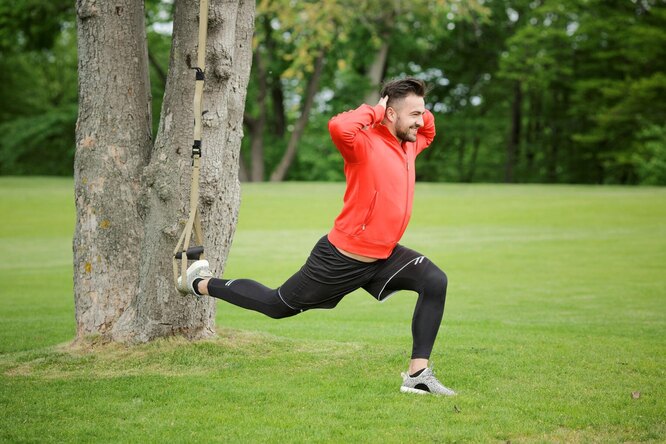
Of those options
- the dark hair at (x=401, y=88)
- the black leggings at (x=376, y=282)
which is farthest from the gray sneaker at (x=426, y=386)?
the dark hair at (x=401, y=88)

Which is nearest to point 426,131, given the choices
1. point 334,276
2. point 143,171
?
point 334,276

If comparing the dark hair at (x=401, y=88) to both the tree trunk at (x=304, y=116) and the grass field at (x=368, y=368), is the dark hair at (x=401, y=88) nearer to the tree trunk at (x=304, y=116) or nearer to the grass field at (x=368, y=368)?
the grass field at (x=368, y=368)

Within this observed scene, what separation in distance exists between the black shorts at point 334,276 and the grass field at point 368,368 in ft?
2.20

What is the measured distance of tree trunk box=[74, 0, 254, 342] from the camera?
6.79m

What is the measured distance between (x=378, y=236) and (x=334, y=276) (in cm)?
43

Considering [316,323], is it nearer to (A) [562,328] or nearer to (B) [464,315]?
(B) [464,315]

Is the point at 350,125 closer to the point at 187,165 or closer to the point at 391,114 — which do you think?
the point at 391,114

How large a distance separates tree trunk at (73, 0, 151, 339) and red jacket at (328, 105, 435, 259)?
2.20 metres

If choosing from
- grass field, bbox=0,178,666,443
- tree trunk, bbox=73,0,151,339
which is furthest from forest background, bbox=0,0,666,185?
tree trunk, bbox=73,0,151,339

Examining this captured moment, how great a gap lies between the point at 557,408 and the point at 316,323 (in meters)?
5.06

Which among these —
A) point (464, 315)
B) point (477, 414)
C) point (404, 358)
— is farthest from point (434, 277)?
point (464, 315)

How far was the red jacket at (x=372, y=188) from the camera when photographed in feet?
18.5

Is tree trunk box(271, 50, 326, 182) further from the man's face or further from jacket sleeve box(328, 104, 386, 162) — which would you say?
jacket sleeve box(328, 104, 386, 162)

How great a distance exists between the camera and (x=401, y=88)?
5.81 m
